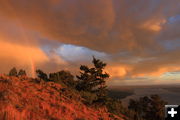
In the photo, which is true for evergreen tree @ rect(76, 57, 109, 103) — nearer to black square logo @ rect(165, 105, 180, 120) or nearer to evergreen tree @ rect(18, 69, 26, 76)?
evergreen tree @ rect(18, 69, 26, 76)

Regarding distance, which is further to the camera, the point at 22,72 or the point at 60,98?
the point at 22,72

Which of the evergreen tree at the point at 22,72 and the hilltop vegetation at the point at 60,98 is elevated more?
the evergreen tree at the point at 22,72

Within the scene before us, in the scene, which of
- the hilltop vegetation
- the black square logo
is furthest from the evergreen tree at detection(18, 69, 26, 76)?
the black square logo

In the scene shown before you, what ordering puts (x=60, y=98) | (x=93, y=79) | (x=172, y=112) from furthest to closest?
(x=93, y=79) < (x=60, y=98) < (x=172, y=112)

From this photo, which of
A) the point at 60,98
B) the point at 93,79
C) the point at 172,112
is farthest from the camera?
the point at 93,79

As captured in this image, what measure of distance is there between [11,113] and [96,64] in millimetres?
24181

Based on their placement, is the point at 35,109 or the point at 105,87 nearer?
the point at 35,109

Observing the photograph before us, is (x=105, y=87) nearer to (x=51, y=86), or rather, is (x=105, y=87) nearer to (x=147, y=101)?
(x=51, y=86)

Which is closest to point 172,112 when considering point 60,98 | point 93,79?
point 60,98

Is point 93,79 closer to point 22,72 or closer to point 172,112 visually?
point 22,72

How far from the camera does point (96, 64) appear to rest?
3447cm

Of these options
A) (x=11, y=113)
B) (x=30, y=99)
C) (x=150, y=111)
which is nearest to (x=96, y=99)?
(x=30, y=99)

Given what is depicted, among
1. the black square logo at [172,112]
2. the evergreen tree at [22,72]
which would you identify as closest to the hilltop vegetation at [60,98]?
the evergreen tree at [22,72]

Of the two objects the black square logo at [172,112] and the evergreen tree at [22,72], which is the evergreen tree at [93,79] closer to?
the evergreen tree at [22,72]
